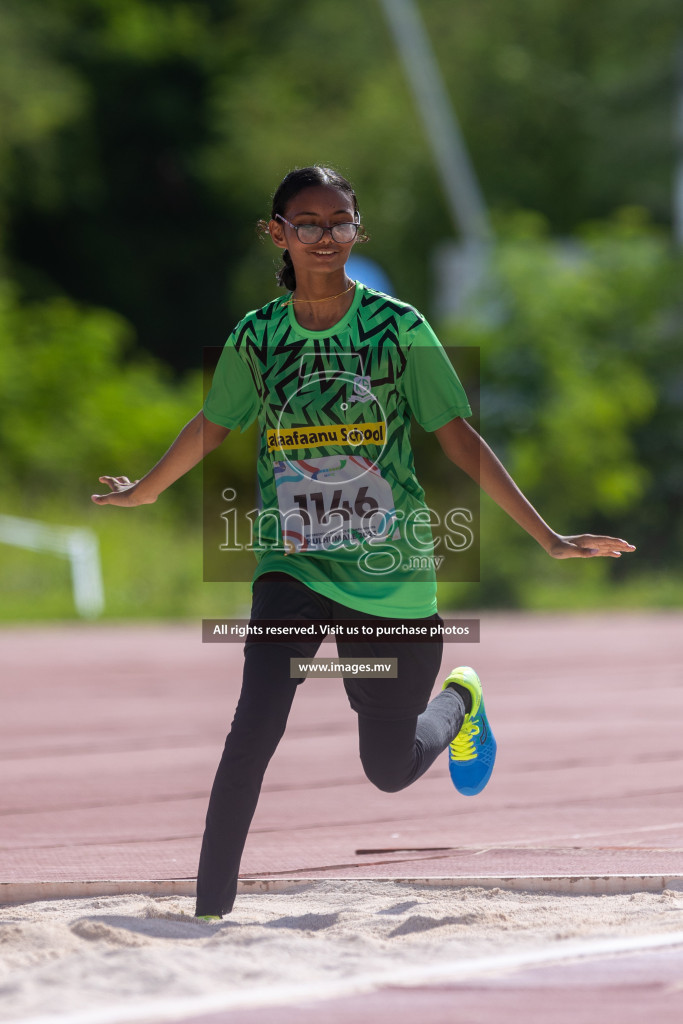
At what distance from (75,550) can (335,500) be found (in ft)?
40.0

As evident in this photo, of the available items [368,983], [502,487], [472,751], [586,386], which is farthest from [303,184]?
[586,386]

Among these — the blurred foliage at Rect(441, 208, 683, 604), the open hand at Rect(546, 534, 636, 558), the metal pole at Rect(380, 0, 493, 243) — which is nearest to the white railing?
the blurred foliage at Rect(441, 208, 683, 604)

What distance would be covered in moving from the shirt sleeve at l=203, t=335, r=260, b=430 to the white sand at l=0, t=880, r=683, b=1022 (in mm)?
1301

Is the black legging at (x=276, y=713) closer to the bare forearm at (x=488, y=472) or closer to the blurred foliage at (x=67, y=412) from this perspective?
the bare forearm at (x=488, y=472)

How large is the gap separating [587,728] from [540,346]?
11.4 m

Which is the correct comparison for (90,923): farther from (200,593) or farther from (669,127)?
(669,127)

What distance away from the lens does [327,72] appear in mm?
38188

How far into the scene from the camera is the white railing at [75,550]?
15.6 m

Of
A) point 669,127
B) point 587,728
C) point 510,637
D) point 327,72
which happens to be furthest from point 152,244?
point 587,728

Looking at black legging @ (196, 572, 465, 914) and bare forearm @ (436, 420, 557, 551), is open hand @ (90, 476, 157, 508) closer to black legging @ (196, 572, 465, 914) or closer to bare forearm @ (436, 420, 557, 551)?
black legging @ (196, 572, 465, 914)

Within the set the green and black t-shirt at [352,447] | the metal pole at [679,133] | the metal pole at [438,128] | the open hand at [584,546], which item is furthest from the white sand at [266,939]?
the metal pole at [679,133]

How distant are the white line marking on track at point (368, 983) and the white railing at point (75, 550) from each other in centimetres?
1188

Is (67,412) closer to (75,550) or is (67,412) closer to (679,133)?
(75,550)

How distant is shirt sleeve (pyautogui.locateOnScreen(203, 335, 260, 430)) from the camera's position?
13.5 ft
